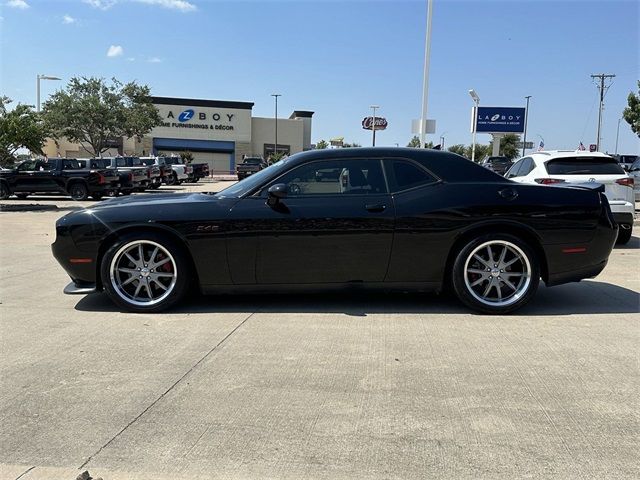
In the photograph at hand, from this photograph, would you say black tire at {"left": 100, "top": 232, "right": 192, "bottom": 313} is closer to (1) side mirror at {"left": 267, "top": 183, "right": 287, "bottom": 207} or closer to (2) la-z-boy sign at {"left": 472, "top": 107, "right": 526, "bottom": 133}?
(1) side mirror at {"left": 267, "top": 183, "right": 287, "bottom": 207}

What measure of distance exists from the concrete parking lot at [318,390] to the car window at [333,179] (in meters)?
1.16

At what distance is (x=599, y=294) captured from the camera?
6.12m

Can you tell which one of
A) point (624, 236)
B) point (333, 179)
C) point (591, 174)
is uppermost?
point (591, 174)

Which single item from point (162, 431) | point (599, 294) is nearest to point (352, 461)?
point (162, 431)

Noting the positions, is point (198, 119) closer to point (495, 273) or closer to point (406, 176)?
point (406, 176)

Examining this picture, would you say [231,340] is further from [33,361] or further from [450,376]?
[450,376]

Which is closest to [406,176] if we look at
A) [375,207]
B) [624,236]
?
[375,207]

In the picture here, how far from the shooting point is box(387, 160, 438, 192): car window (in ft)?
17.4

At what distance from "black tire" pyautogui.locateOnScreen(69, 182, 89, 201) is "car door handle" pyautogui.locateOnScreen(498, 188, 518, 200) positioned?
19181 mm

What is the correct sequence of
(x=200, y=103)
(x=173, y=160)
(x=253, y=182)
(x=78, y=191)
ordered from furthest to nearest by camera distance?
(x=200, y=103) < (x=173, y=160) < (x=78, y=191) < (x=253, y=182)

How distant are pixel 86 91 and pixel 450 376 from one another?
4144 centimetres

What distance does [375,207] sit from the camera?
16.9ft

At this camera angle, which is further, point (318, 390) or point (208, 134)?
point (208, 134)

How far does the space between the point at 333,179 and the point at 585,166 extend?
19.0 ft
